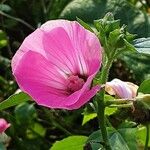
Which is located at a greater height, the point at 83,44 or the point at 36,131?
the point at 83,44

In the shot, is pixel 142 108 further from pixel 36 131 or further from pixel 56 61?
pixel 36 131

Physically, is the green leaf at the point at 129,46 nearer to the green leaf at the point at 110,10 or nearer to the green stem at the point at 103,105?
the green stem at the point at 103,105

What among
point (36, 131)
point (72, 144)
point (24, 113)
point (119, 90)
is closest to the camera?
point (119, 90)

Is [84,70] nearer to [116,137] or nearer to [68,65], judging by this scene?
[68,65]

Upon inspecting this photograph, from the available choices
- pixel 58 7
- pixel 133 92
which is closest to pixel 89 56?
pixel 133 92

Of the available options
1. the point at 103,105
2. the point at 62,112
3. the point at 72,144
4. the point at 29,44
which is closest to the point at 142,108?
the point at 103,105

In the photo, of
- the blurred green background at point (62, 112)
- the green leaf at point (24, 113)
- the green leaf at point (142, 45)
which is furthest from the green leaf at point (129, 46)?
the green leaf at point (24, 113)
